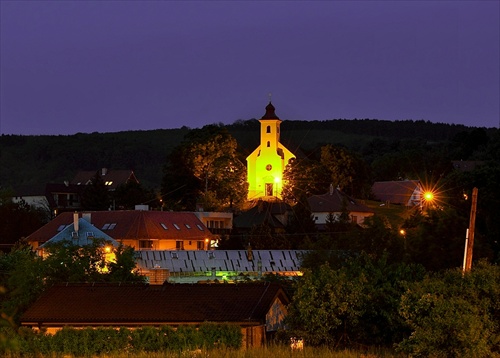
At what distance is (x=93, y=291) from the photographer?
4106cm

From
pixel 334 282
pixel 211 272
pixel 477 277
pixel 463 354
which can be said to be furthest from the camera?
pixel 211 272

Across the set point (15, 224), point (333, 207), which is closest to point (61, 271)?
point (15, 224)

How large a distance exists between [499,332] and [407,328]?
305cm

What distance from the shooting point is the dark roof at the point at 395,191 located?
11881cm

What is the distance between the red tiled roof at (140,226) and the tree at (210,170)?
1183cm

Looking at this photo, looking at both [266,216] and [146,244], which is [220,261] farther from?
[266,216]

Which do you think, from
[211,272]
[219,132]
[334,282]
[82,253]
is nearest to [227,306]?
[334,282]

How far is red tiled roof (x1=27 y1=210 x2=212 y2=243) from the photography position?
7869 cm

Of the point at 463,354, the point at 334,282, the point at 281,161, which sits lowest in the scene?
the point at 463,354

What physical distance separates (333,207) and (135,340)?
2538 inches

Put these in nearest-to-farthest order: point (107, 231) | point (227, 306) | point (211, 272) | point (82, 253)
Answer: point (227, 306) < point (82, 253) < point (211, 272) < point (107, 231)

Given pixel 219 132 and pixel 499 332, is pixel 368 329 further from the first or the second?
pixel 219 132

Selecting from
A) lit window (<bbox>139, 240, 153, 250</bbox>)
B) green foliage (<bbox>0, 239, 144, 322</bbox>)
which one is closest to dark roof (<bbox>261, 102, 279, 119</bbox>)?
lit window (<bbox>139, 240, 153, 250</bbox>)

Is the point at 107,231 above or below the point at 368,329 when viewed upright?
above
